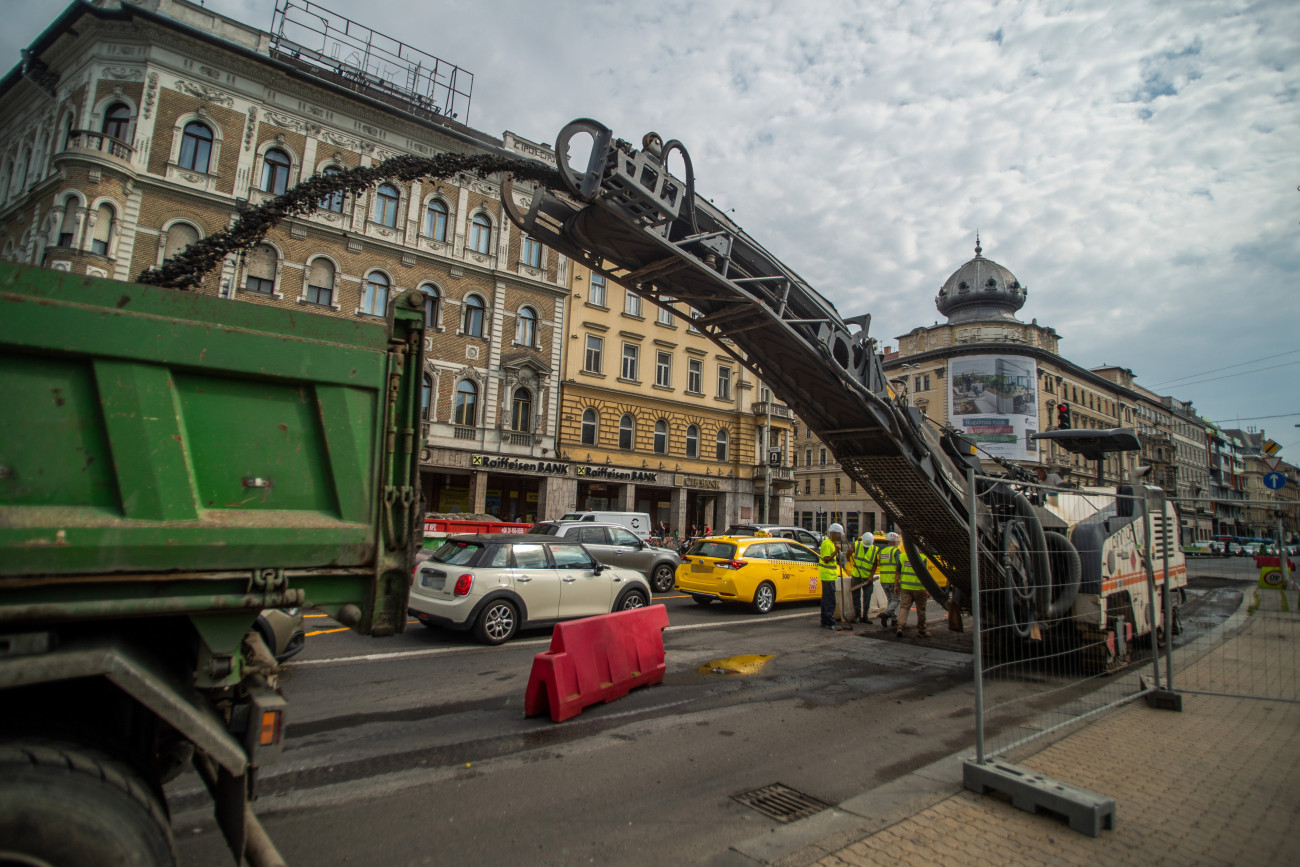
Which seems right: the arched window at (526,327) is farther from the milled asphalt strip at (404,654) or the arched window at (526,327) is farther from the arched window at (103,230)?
the milled asphalt strip at (404,654)

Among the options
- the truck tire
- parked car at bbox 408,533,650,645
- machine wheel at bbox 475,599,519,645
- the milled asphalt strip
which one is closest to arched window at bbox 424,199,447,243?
parked car at bbox 408,533,650,645

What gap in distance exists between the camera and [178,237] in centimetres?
2231

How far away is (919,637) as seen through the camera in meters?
10.0

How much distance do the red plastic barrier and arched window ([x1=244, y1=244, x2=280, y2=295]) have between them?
22.8 metres

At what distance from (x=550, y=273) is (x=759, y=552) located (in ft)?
70.6

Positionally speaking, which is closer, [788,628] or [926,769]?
[926,769]

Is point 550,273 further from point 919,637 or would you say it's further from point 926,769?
point 926,769

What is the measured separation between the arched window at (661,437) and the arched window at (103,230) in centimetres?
2290

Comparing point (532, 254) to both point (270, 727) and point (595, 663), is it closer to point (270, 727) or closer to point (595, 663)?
point (595, 663)

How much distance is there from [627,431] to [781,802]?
2899 cm

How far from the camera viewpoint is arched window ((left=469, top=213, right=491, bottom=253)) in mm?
28312

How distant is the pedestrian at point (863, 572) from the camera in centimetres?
1106

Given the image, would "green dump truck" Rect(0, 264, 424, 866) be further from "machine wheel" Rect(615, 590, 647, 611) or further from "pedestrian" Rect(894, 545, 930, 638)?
"pedestrian" Rect(894, 545, 930, 638)

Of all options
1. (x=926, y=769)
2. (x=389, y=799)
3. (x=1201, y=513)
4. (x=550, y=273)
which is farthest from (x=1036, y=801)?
(x=550, y=273)
